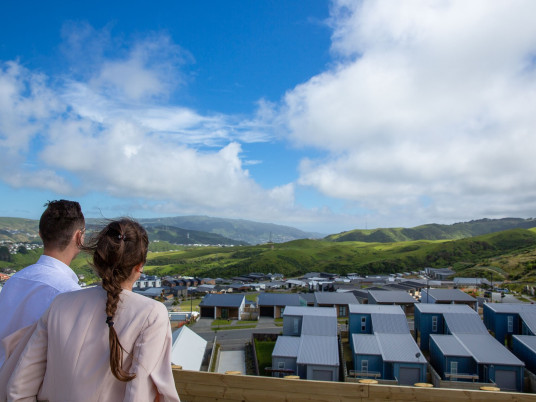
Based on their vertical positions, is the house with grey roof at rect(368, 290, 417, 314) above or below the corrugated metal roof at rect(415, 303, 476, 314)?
below

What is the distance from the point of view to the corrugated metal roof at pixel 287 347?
52.6 feet

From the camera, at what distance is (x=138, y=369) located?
62.1 inches

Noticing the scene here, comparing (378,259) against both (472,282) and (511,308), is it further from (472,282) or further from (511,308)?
(511,308)

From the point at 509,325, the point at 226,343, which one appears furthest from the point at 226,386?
the point at 509,325

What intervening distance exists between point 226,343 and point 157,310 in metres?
20.9

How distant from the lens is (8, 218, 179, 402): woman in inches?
62.5

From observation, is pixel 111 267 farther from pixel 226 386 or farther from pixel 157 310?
pixel 226 386

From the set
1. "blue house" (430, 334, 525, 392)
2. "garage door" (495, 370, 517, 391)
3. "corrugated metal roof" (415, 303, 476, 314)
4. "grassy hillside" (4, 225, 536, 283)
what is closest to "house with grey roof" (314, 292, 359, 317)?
"corrugated metal roof" (415, 303, 476, 314)

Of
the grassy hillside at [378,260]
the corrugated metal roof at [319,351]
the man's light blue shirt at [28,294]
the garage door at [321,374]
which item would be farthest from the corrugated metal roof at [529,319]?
the grassy hillside at [378,260]

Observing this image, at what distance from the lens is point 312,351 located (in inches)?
626

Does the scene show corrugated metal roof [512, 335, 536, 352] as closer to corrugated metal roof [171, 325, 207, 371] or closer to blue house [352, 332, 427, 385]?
blue house [352, 332, 427, 385]

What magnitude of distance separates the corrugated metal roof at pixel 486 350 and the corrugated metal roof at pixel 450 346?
22 centimetres

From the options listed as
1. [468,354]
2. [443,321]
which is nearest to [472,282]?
[443,321]

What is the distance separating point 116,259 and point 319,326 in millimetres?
18174
